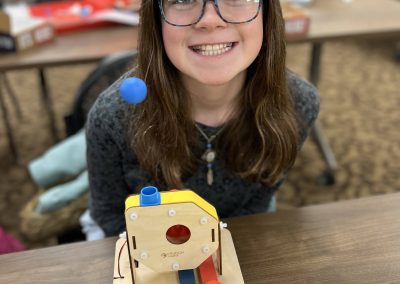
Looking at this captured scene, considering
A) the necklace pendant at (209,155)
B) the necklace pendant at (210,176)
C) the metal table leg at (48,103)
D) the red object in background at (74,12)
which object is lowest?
the metal table leg at (48,103)

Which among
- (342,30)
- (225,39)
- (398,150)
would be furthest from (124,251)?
(398,150)

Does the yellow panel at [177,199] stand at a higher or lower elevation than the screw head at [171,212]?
higher

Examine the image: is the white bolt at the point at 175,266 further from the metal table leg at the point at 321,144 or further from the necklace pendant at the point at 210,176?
the metal table leg at the point at 321,144

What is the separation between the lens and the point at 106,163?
0.96 meters

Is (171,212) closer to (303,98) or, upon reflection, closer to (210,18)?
(210,18)

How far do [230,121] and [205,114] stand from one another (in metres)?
0.06

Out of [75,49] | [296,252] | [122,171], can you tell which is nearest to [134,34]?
[75,49]

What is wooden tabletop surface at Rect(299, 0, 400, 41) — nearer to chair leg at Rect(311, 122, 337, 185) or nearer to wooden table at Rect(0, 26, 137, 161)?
chair leg at Rect(311, 122, 337, 185)

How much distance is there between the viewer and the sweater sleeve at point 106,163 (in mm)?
914

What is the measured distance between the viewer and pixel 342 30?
1721 millimetres

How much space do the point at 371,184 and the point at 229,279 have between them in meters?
1.62

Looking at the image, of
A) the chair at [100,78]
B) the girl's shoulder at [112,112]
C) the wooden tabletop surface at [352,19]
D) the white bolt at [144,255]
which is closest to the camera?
the white bolt at [144,255]

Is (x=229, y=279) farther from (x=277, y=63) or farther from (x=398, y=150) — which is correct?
(x=398, y=150)

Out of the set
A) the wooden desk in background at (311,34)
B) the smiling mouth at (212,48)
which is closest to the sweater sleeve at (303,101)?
the smiling mouth at (212,48)
